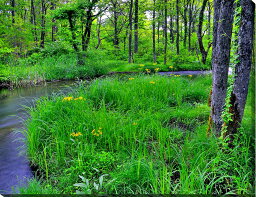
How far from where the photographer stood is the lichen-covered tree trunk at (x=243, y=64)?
2.17m

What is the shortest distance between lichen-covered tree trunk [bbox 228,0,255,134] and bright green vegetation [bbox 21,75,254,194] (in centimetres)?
20

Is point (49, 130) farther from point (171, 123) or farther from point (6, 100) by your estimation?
point (6, 100)

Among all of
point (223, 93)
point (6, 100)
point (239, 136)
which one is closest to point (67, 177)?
point (239, 136)

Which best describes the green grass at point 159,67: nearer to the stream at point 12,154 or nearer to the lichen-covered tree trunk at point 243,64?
the stream at point 12,154

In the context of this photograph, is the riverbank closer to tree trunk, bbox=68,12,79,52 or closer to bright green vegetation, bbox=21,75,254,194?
tree trunk, bbox=68,12,79,52

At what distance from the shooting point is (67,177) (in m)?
2.69

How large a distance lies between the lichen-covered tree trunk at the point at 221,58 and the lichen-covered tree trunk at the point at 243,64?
1.42 feet

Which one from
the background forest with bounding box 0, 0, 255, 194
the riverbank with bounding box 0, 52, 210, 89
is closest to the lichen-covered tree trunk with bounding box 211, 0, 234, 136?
the background forest with bounding box 0, 0, 255, 194

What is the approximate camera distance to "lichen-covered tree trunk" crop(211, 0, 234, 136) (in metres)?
3.00

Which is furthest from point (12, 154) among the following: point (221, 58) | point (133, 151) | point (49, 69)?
→ point (49, 69)

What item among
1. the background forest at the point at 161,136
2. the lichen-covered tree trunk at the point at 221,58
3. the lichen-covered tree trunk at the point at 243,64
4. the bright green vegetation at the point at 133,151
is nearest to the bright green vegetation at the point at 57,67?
the background forest at the point at 161,136

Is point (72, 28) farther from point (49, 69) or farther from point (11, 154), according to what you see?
point (11, 154)

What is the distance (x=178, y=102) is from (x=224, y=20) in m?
2.70

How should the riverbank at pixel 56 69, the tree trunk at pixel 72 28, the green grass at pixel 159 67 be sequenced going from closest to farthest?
the riverbank at pixel 56 69
the tree trunk at pixel 72 28
the green grass at pixel 159 67
